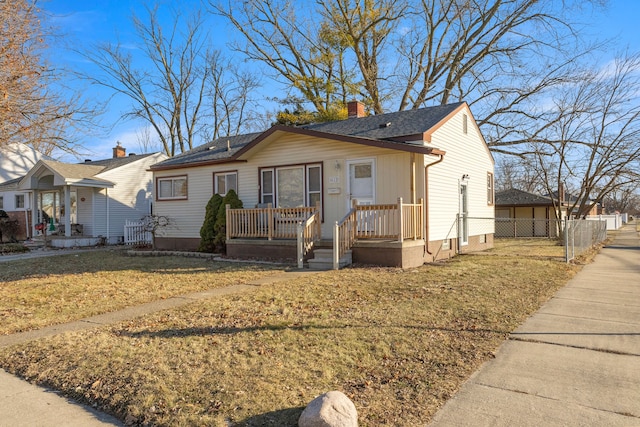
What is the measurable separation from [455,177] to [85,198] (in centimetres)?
1650

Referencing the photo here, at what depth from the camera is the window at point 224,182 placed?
1499 cm

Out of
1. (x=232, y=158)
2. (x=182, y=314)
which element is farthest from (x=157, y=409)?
(x=232, y=158)

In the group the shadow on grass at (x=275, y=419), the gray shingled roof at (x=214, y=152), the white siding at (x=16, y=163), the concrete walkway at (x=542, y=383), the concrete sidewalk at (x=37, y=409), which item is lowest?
the concrete sidewalk at (x=37, y=409)

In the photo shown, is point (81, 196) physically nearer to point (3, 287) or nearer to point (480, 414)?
point (3, 287)

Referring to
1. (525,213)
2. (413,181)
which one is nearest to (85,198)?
(413,181)

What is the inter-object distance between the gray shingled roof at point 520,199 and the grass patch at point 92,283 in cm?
2590

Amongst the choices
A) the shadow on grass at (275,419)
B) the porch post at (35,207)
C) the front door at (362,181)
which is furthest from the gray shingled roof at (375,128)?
the shadow on grass at (275,419)

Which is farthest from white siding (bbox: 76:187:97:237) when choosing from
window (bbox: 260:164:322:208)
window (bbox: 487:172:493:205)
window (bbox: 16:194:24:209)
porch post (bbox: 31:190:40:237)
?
window (bbox: 487:172:493:205)

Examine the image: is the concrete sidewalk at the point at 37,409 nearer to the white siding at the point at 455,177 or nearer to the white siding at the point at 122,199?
the white siding at the point at 455,177

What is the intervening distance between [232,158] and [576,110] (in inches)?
682

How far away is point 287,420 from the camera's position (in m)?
3.14

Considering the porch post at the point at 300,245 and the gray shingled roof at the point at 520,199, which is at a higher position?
the gray shingled roof at the point at 520,199

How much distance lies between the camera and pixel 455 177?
1404cm

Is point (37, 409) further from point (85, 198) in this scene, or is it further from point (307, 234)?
point (85, 198)
